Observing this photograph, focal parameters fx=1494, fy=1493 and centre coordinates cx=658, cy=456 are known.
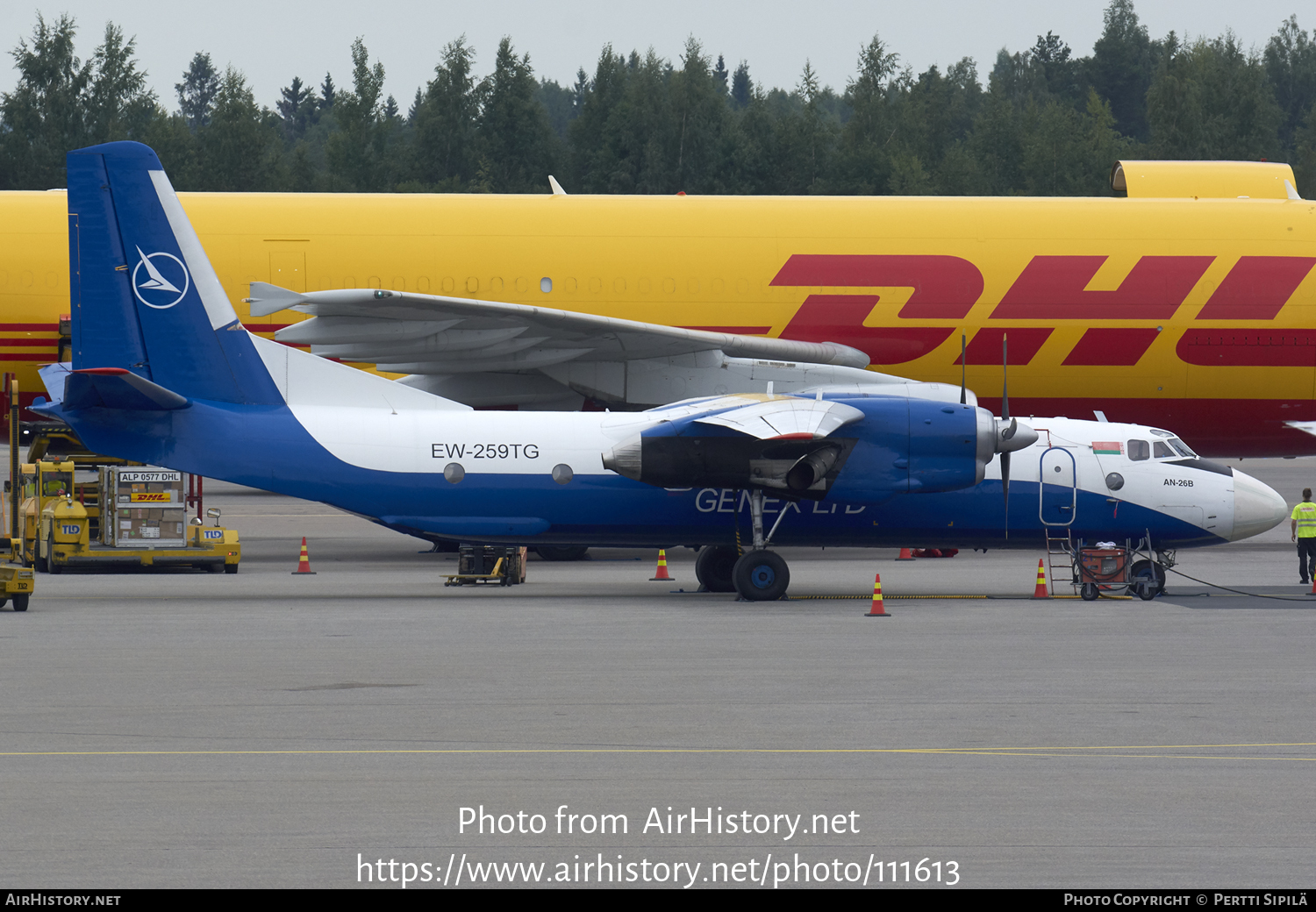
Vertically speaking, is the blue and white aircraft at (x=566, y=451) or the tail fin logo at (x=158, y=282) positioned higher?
the tail fin logo at (x=158, y=282)

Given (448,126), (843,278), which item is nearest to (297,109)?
(448,126)

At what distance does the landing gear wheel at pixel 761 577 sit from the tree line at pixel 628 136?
56262mm

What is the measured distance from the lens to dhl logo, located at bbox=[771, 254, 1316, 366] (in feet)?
94.0

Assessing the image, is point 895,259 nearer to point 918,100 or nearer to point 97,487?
point 97,487

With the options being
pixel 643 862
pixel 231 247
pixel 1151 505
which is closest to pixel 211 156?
pixel 231 247

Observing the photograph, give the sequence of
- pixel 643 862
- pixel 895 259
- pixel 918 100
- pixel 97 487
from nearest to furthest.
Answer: pixel 643 862, pixel 97 487, pixel 895 259, pixel 918 100

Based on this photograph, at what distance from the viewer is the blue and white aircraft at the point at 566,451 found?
22.1m

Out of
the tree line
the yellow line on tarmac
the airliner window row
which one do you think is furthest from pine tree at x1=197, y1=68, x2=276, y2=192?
the yellow line on tarmac

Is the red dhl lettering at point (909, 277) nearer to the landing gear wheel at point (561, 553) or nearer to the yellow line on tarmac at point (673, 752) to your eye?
the landing gear wheel at point (561, 553)

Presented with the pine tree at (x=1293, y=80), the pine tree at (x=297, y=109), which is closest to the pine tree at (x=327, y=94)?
the pine tree at (x=297, y=109)

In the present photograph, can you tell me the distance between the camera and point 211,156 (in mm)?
78438

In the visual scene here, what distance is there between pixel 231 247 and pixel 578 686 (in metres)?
16.3

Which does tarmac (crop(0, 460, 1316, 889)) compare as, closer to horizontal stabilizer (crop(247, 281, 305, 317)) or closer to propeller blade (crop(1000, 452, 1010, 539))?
propeller blade (crop(1000, 452, 1010, 539))

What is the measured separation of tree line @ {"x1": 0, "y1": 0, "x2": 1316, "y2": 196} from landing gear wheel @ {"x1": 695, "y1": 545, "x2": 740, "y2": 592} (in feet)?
180
